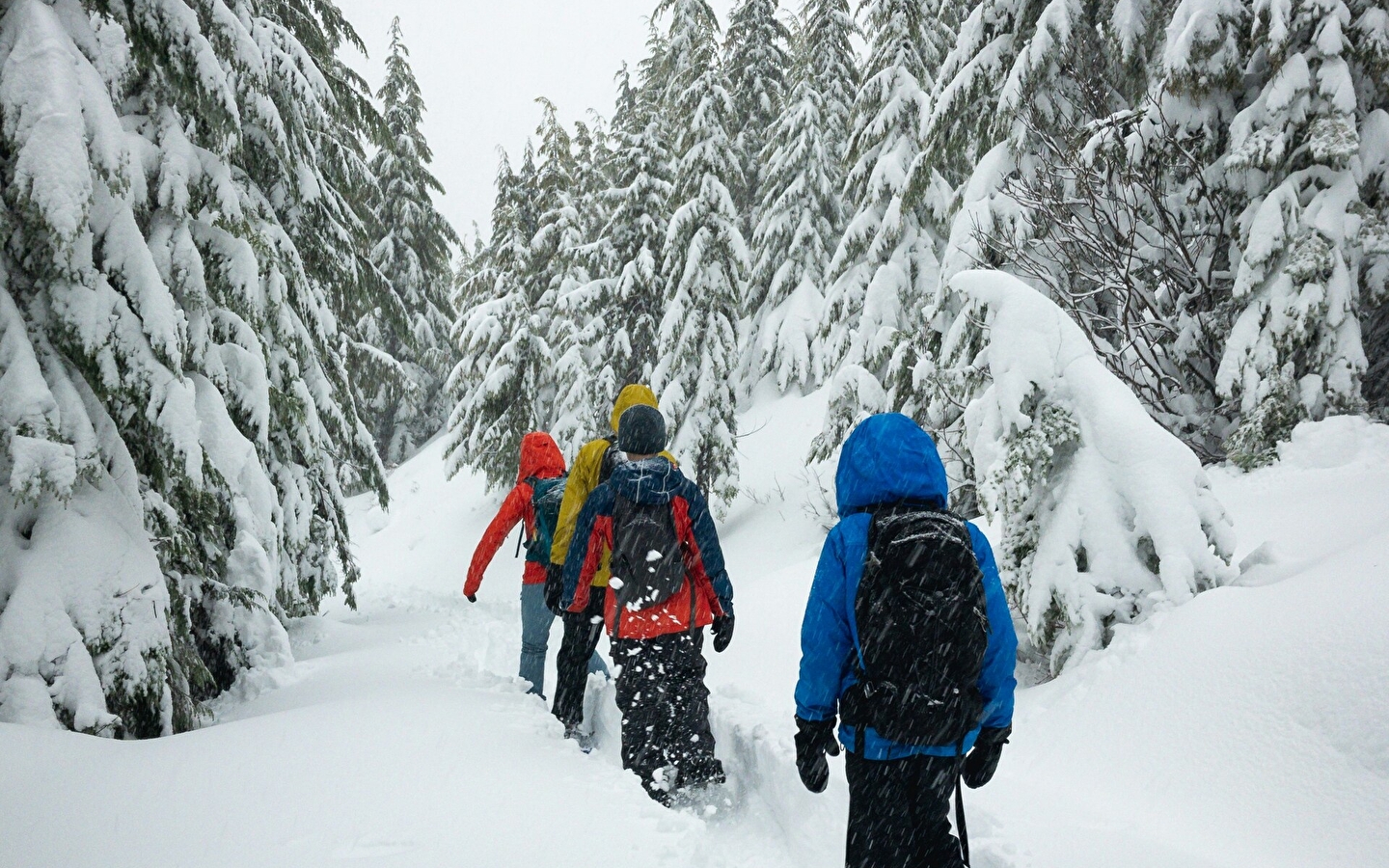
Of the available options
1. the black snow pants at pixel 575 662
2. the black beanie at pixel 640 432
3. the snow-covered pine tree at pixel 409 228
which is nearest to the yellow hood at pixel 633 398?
the black beanie at pixel 640 432

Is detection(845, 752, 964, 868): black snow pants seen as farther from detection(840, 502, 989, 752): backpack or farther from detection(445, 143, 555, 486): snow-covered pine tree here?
detection(445, 143, 555, 486): snow-covered pine tree

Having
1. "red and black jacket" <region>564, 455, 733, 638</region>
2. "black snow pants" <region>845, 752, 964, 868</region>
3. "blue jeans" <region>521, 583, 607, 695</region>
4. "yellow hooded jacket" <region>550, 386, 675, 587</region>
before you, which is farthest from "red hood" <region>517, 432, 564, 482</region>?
"black snow pants" <region>845, 752, 964, 868</region>

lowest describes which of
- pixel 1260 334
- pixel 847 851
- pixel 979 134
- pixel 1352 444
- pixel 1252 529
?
pixel 847 851

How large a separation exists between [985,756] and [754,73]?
2335cm

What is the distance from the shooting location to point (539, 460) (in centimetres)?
619

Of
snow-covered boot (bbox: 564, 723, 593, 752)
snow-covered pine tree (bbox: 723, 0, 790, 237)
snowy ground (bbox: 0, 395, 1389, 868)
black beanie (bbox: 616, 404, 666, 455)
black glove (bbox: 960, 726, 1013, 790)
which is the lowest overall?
snow-covered boot (bbox: 564, 723, 593, 752)

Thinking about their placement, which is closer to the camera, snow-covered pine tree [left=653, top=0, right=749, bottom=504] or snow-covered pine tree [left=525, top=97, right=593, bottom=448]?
snow-covered pine tree [left=653, top=0, right=749, bottom=504]

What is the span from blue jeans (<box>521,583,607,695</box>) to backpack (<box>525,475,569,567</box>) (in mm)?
272

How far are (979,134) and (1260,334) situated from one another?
4.96 m

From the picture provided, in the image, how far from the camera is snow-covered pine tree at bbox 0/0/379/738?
11.7ft

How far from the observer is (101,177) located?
3826 mm

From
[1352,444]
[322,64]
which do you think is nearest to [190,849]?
[1352,444]

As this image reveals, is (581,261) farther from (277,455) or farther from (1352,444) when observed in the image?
(1352,444)

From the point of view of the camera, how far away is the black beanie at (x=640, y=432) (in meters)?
4.42
